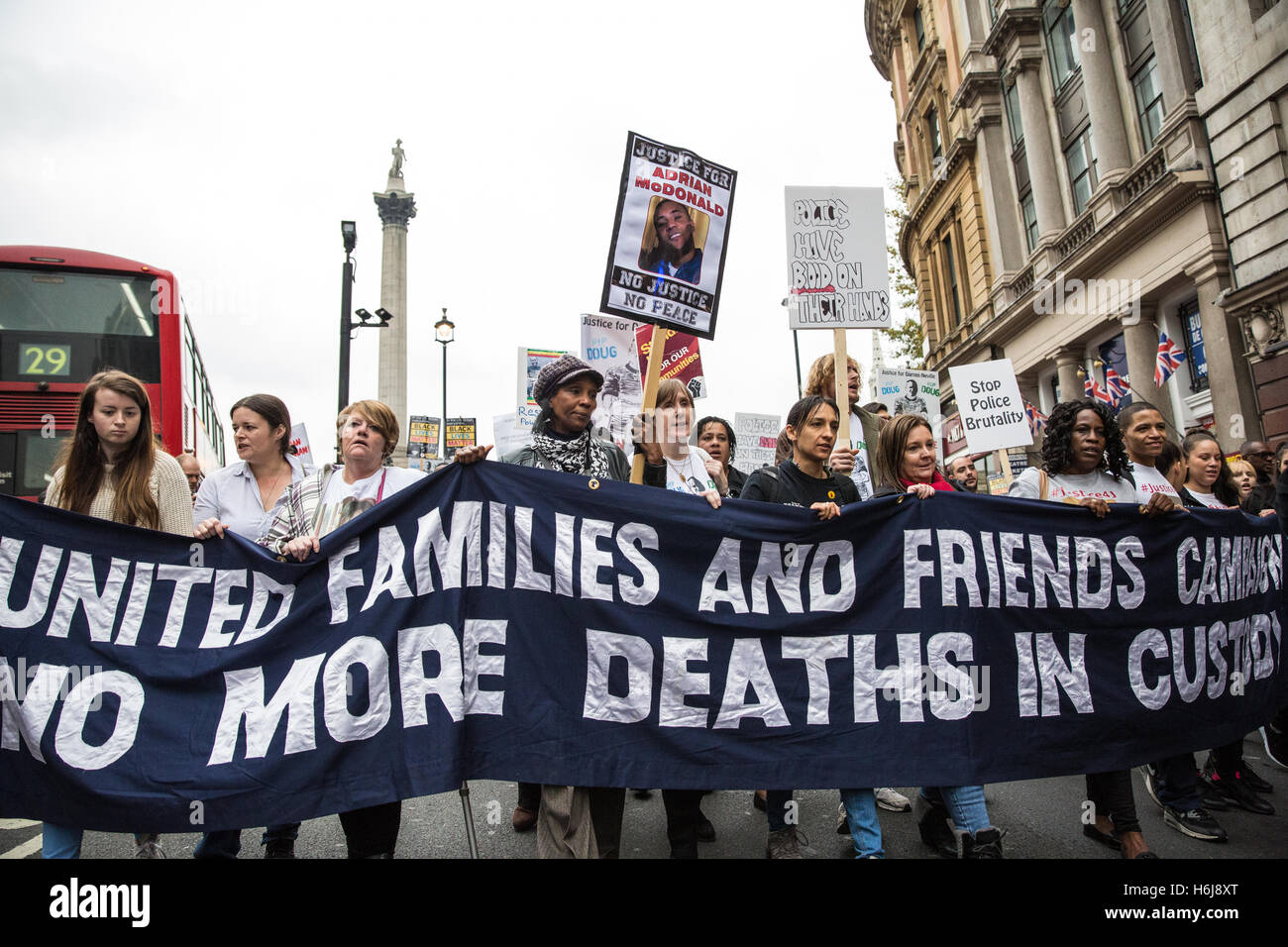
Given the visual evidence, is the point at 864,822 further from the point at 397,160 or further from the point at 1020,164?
the point at 397,160

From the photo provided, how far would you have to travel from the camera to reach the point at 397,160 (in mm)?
43781

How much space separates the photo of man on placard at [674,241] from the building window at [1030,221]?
21.9m

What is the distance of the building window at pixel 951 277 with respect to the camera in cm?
2791

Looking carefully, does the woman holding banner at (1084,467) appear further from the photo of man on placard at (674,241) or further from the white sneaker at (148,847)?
the white sneaker at (148,847)

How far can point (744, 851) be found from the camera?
11.7ft

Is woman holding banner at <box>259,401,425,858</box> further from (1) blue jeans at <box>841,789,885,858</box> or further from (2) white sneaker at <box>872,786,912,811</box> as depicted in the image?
(2) white sneaker at <box>872,786,912,811</box>

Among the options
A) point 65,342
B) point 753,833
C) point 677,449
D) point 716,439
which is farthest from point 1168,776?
point 65,342

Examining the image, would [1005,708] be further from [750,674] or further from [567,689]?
[567,689]

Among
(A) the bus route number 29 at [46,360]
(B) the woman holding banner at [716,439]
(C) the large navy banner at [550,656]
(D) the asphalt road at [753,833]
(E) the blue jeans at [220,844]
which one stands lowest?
(D) the asphalt road at [753,833]

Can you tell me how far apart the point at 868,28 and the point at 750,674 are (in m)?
37.6

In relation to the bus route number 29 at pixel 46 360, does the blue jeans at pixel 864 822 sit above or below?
below

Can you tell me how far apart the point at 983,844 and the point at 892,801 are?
1.32 meters

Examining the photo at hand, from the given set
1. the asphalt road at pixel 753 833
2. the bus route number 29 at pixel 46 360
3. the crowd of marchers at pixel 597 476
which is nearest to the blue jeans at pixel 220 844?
the crowd of marchers at pixel 597 476
